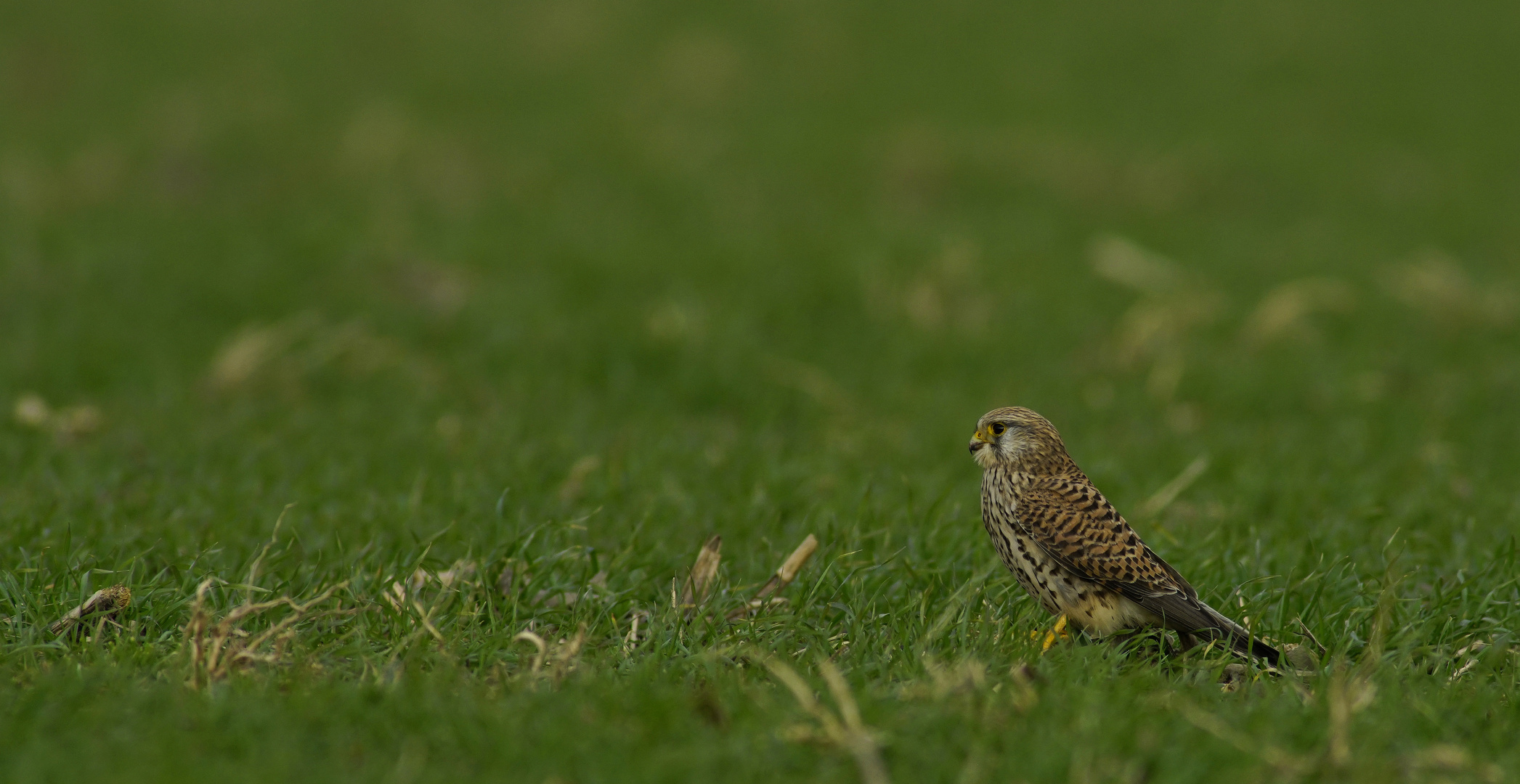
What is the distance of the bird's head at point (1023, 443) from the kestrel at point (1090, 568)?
15cm

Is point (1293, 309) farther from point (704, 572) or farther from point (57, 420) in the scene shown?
point (57, 420)

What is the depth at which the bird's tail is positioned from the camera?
4277 mm

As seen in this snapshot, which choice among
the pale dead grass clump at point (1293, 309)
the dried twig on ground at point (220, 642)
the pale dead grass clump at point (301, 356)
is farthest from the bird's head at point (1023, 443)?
the pale dead grass clump at point (1293, 309)

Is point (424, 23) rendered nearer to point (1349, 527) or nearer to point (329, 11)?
point (329, 11)

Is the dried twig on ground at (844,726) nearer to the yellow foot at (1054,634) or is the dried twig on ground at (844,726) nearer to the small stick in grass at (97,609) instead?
the yellow foot at (1054,634)

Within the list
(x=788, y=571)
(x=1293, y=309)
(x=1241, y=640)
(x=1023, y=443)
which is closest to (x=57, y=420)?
(x=788, y=571)

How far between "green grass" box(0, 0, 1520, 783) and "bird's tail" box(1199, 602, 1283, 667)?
0.48 feet

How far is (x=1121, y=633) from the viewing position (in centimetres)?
461

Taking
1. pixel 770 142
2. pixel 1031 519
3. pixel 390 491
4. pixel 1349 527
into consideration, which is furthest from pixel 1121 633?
pixel 770 142

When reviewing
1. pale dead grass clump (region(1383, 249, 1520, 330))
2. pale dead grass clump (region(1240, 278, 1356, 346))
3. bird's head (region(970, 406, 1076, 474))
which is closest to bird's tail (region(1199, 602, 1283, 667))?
bird's head (region(970, 406, 1076, 474))

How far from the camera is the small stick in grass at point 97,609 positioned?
13.9ft

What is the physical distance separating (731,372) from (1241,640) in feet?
16.3

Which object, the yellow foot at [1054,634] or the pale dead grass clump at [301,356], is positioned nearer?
the yellow foot at [1054,634]

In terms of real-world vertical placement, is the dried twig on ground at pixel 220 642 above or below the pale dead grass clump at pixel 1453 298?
above
